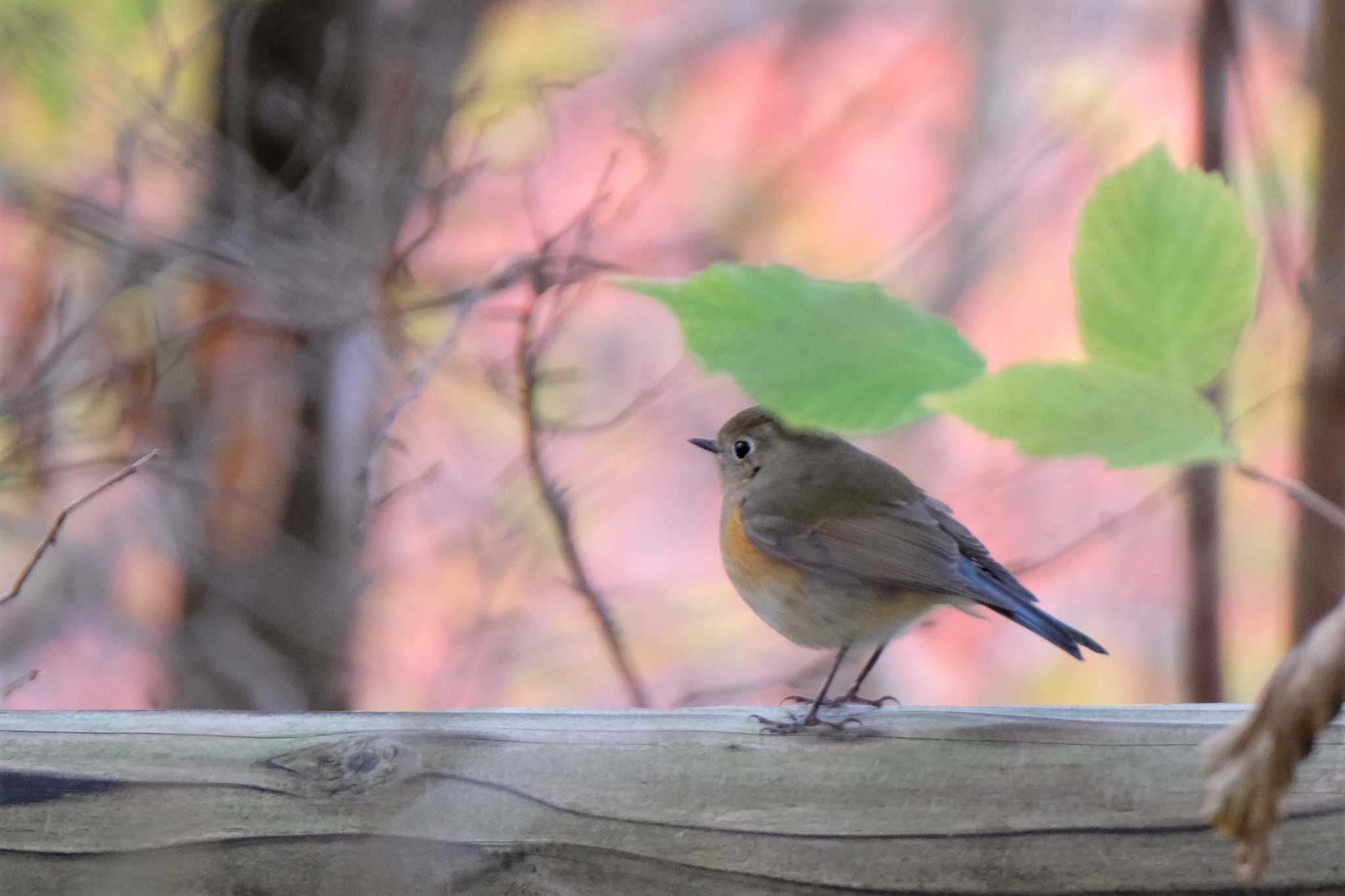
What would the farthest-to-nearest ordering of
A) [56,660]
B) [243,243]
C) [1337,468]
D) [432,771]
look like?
[56,660]
[243,243]
[1337,468]
[432,771]

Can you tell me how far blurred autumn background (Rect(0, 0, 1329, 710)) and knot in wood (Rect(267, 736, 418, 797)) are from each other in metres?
0.67

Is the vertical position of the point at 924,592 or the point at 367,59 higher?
the point at 367,59

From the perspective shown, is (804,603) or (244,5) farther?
(244,5)

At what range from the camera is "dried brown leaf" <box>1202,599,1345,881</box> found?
17.7 inches

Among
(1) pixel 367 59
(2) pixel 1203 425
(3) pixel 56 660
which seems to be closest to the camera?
(2) pixel 1203 425

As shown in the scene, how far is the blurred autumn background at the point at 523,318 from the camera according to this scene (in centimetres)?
220

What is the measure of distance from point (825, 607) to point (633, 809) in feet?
2.68

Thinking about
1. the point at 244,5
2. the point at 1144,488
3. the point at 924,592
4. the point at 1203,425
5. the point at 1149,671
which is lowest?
the point at 1203,425

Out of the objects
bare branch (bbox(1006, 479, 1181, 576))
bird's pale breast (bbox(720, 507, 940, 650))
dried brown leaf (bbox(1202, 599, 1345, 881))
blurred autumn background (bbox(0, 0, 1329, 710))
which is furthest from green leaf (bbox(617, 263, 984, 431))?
bare branch (bbox(1006, 479, 1181, 576))

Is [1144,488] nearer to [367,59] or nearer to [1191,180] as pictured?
[367,59]

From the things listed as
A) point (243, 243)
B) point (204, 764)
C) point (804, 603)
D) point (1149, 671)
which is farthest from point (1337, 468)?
point (1149, 671)

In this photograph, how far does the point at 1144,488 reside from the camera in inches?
128

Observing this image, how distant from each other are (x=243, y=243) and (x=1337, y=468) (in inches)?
69.3

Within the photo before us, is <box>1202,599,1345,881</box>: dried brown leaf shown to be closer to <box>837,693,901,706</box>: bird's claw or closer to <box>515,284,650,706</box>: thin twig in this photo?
<box>837,693,901,706</box>: bird's claw
